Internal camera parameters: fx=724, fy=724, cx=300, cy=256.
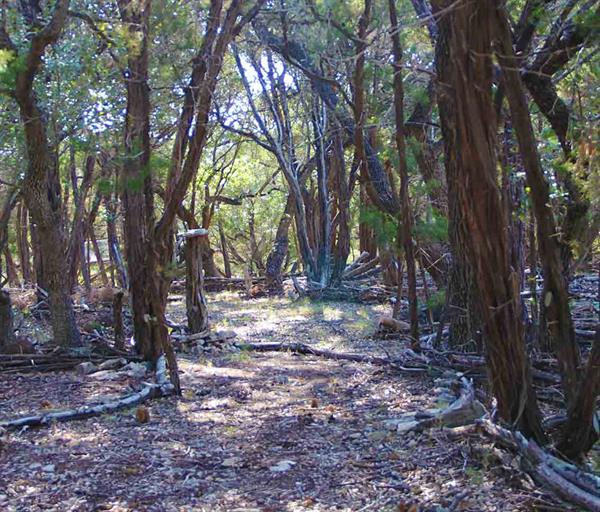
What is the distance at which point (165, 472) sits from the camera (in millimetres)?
4008

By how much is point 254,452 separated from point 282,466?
14.5 inches

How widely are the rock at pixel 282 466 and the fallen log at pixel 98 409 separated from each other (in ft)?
5.85

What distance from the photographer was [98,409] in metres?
5.29

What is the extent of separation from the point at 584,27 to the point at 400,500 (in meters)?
3.33

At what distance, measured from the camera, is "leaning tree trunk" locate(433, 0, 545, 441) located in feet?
10.0

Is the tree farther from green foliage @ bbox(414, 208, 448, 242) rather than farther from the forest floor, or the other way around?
green foliage @ bbox(414, 208, 448, 242)

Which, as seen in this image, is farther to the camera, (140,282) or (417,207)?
(417,207)

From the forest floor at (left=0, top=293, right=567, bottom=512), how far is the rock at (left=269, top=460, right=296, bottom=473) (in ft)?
0.04

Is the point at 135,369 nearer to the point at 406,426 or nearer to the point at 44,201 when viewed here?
the point at 44,201

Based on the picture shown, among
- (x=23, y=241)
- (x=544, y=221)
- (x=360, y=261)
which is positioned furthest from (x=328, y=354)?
(x=23, y=241)

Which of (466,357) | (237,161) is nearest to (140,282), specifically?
(466,357)

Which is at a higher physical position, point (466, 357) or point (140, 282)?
point (140, 282)

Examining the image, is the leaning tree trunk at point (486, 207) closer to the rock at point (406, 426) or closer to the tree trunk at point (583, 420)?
the tree trunk at point (583, 420)

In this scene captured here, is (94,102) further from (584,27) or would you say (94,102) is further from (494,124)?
(494,124)
